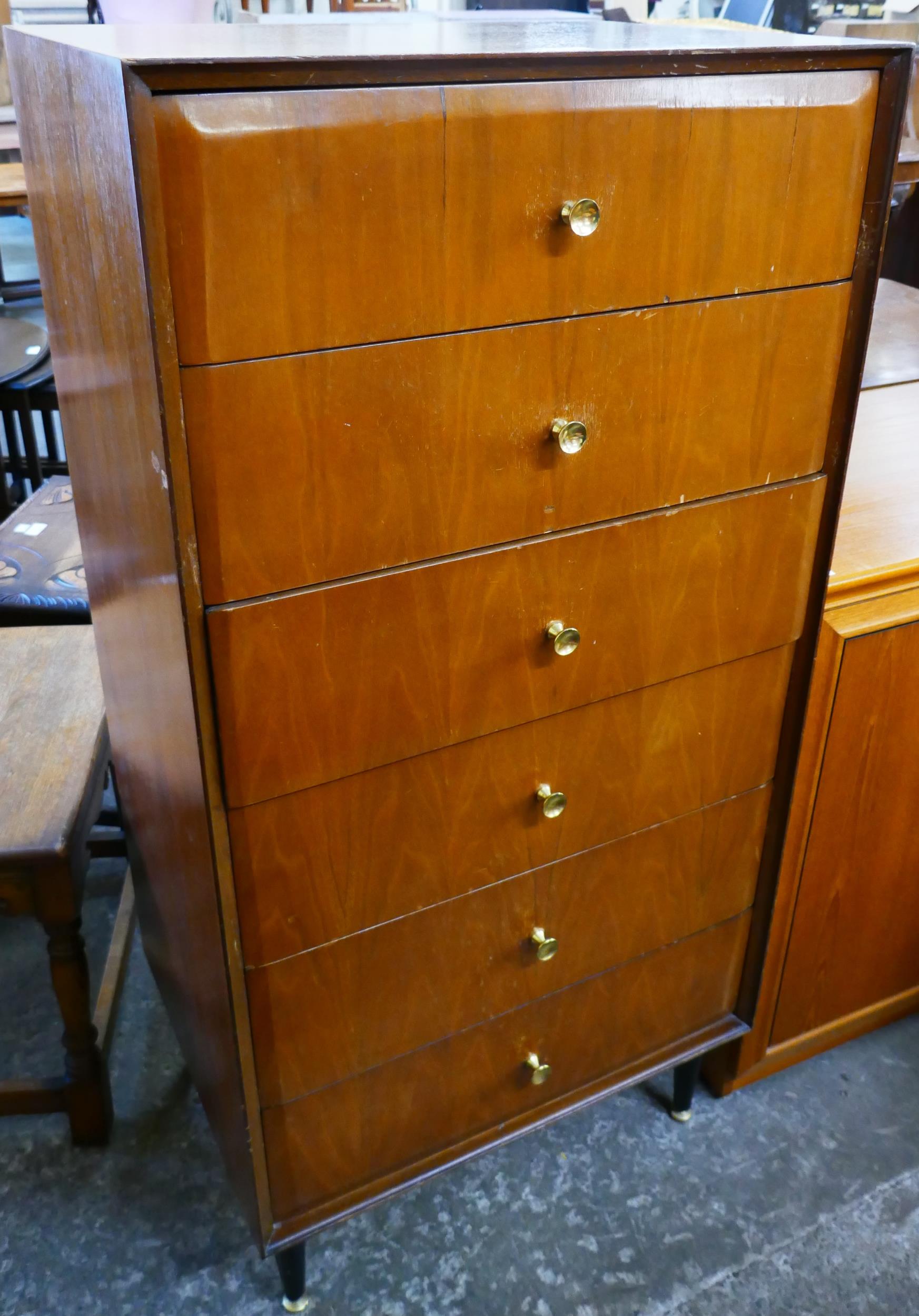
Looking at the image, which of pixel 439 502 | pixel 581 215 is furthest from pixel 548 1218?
pixel 581 215

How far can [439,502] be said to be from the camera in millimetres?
844

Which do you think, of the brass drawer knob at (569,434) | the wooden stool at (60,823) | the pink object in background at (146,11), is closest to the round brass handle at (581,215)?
the brass drawer knob at (569,434)

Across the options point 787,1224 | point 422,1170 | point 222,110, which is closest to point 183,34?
point 222,110

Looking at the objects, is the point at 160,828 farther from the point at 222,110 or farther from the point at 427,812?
the point at 222,110

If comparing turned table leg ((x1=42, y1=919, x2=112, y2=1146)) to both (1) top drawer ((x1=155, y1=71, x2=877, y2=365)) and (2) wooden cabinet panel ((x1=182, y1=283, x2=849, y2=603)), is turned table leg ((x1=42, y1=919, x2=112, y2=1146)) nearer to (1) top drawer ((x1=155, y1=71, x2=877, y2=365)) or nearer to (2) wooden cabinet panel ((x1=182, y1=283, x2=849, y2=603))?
(2) wooden cabinet panel ((x1=182, y1=283, x2=849, y2=603))

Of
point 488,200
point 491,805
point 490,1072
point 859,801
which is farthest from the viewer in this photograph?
point 859,801

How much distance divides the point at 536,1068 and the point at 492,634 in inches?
22.0

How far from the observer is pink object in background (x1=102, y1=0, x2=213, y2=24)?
1.71m

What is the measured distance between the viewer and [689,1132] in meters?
1.45

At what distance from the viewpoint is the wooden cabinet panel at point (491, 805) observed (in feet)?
3.07

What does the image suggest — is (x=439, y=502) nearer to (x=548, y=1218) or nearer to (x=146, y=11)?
(x=548, y=1218)

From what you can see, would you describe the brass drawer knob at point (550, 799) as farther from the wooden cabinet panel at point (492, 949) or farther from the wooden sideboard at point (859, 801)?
the wooden sideboard at point (859, 801)

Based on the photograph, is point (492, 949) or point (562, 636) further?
point (492, 949)

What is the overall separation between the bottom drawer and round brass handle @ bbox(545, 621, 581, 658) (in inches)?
15.9
